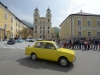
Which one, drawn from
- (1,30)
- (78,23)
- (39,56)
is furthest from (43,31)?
Result: (39,56)

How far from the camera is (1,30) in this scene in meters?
32.8

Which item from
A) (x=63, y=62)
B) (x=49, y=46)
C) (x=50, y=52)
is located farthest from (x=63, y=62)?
(x=49, y=46)

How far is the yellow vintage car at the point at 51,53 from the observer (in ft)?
21.5

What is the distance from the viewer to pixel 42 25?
93.1 metres

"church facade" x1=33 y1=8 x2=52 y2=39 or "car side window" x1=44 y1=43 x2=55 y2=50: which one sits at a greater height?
"church facade" x1=33 y1=8 x2=52 y2=39

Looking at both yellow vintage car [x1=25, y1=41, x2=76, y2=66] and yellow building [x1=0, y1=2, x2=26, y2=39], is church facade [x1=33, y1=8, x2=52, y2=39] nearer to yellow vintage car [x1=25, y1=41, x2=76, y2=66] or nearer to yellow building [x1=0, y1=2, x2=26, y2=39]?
yellow building [x1=0, y1=2, x2=26, y2=39]

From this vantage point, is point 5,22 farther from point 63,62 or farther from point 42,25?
point 42,25

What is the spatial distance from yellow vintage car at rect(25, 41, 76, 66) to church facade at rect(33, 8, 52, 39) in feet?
272

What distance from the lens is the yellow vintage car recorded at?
6564 mm

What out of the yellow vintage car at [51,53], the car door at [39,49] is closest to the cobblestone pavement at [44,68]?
the yellow vintage car at [51,53]

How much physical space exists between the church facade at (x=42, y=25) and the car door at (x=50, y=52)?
273ft

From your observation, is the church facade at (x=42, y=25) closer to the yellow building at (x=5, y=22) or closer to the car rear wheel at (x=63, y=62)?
the yellow building at (x=5, y=22)

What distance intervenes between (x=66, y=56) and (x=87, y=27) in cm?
2412

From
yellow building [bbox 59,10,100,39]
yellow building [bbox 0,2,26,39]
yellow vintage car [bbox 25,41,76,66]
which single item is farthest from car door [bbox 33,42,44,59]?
yellow building [bbox 0,2,26,39]
